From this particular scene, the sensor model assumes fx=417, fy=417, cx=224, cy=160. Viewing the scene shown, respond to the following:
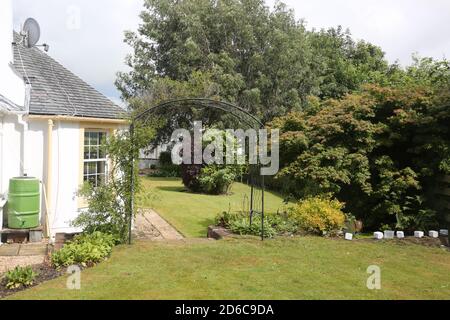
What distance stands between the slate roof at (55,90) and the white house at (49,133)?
24 mm

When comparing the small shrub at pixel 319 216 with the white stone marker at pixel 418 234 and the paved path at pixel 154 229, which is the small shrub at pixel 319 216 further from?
the paved path at pixel 154 229

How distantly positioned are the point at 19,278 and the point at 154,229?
5.15 meters

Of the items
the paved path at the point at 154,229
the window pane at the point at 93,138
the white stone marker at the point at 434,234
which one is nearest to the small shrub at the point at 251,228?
the paved path at the point at 154,229

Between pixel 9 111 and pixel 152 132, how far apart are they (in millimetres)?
3197

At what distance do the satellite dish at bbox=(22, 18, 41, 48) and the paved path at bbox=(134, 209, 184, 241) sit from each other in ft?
20.7

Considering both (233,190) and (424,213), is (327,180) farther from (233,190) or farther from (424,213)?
(233,190)

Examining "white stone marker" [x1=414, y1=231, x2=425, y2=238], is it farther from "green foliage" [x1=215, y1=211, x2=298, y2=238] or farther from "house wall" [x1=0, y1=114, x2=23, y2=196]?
"house wall" [x1=0, y1=114, x2=23, y2=196]

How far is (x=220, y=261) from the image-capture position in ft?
27.0

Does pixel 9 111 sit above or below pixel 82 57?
below

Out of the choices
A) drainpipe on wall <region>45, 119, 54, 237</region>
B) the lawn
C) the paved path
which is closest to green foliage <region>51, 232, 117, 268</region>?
the lawn

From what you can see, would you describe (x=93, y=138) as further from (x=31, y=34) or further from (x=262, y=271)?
(x=262, y=271)

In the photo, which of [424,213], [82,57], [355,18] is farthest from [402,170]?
[355,18]

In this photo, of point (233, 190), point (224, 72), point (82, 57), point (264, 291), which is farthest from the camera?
point (224, 72)

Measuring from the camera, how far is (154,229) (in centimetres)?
1159
